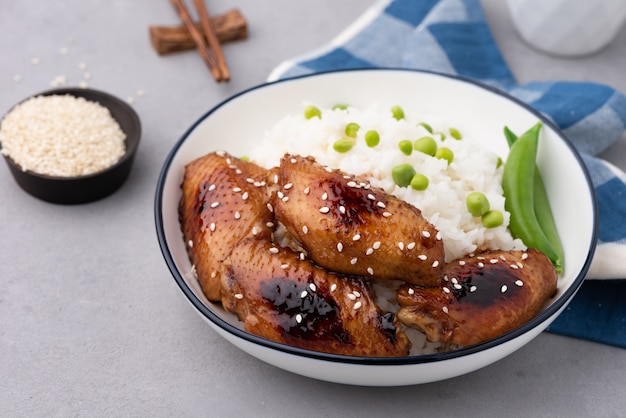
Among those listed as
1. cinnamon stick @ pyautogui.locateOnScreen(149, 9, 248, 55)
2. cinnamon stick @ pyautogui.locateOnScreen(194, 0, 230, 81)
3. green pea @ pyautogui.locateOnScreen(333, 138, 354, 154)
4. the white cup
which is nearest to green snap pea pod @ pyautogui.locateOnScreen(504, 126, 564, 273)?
green pea @ pyautogui.locateOnScreen(333, 138, 354, 154)

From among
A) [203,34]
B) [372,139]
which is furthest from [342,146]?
[203,34]

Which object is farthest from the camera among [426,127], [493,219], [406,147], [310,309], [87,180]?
[87,180]

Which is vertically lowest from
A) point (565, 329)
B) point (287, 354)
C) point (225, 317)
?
point (565, 329)

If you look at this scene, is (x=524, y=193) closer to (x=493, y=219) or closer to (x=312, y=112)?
(x=493, y=219)

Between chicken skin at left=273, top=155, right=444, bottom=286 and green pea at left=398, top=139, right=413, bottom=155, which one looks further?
green pea at left=398, top=139, right=413, bottom=155

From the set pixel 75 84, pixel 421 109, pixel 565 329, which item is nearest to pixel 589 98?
pixel 421 109

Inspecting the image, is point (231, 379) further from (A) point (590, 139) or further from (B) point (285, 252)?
(A) point (590, 139)

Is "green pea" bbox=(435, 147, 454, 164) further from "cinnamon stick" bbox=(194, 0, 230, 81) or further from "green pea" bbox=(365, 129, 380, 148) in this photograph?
"cinnamon stick" bbox=(194, 0, 230, 81)
